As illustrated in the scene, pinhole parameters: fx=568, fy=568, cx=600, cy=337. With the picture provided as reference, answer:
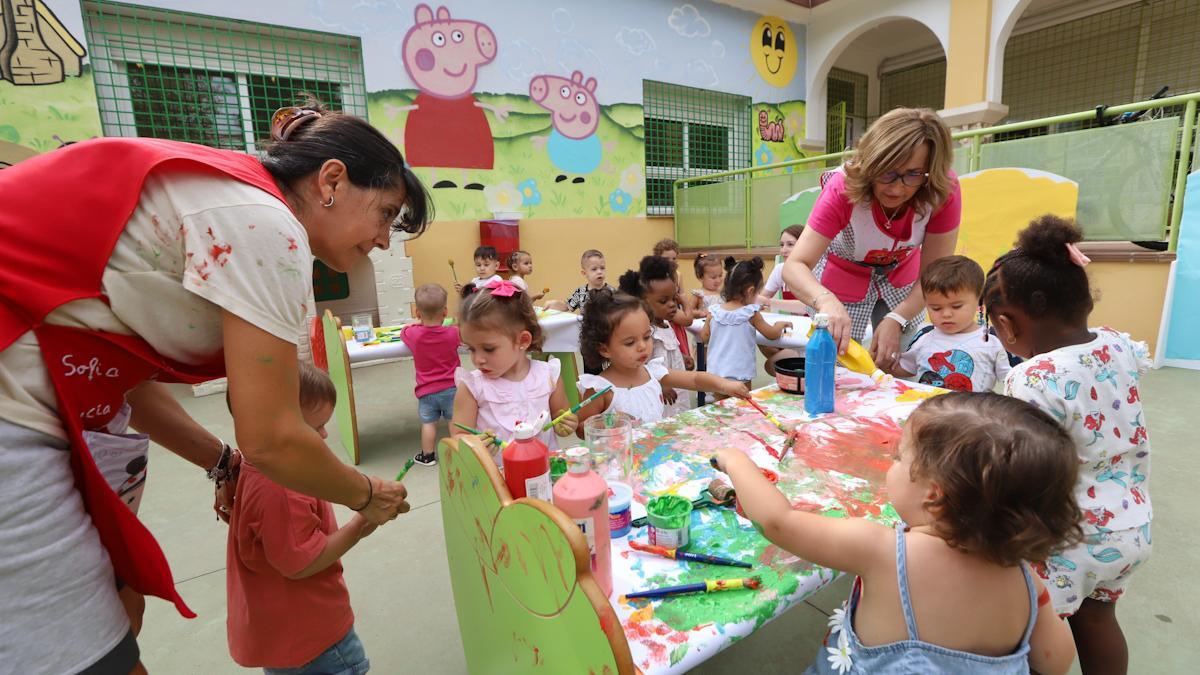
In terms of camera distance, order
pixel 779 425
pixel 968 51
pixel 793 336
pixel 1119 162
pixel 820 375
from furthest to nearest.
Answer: pixel 968 51 → pixel 1119 162 → pixel 793 336 → pixel 820 375 → pixel 779 425

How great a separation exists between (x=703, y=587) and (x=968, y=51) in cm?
971

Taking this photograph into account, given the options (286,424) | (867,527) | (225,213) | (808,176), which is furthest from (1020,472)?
(808,176)

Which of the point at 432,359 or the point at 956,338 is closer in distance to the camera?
Result: the point at 956,338

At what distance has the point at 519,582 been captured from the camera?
0.94 metres

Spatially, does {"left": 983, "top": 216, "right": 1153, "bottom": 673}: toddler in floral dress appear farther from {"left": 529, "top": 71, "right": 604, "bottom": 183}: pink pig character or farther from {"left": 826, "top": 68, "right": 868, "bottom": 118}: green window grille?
{"left": 826, "top": 68, "right": 868, "bottom": 118}: green window grille

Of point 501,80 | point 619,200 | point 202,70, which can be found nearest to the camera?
point 202,70

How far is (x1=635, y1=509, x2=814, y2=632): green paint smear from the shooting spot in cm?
96

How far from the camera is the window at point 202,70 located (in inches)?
214

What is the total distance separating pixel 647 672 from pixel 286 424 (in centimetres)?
69

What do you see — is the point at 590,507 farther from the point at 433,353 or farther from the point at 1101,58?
the point at 1101,58

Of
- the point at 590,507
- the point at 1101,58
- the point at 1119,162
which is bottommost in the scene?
the point at 590,507

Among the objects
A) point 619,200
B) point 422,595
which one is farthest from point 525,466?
point 619,200

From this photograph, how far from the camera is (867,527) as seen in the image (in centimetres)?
97

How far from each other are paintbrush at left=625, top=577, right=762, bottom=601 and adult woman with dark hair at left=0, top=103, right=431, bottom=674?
0.62m
